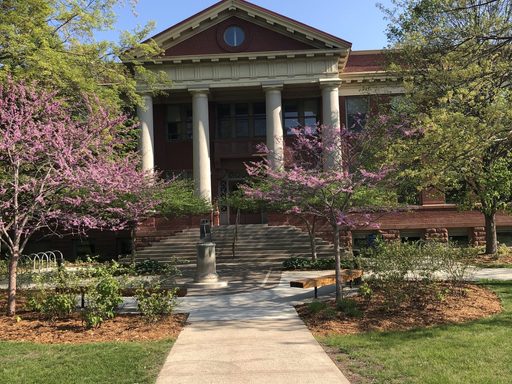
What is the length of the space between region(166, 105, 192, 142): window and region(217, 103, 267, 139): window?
→ 1.79m

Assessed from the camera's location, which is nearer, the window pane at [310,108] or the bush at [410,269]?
the bush at [410,269]

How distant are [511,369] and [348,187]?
4634mm

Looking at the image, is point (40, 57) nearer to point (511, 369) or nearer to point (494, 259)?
point (511, 369)

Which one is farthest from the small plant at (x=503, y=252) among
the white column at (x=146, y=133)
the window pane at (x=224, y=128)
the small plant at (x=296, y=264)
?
the white column at (x=146, y=133)

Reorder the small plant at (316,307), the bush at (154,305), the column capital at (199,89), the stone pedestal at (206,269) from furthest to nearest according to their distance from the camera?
the column capital at (199,89) → the stone pedestal at (206,269) → the small plant at (316,307) → the bush at (154,305)

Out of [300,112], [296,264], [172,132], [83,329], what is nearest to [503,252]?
[296,264]

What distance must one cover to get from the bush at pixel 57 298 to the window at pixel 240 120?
20.6 m

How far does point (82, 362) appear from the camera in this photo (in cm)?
636

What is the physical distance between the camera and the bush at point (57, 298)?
894 cm

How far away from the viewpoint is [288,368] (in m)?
5.95

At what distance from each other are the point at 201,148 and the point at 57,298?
17205 millimetres

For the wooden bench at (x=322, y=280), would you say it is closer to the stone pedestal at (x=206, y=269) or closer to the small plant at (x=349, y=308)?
the small plant at (x=349, y=308)

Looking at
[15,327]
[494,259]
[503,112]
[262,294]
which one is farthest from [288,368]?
[494,259]

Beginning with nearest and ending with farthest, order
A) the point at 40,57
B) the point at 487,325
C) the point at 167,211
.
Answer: the point at 487,325, the point at 40,57, the point at 167,211
